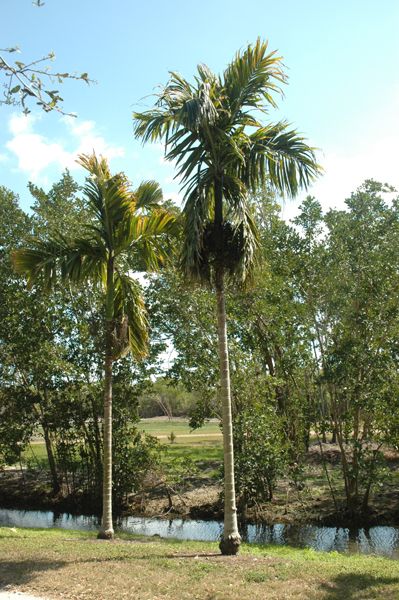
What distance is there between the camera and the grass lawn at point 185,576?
24.2ft

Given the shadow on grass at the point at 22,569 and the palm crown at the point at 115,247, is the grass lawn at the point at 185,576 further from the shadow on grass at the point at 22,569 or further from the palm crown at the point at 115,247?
the palm crown at the point at 115,247

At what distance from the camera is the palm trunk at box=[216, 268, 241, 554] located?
9.56 m

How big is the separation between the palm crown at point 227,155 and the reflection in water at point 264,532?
8.53 metres

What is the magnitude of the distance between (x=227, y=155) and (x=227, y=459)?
5.21 m

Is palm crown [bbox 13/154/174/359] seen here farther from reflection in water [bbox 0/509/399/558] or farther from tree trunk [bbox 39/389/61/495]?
tree trunk [bbox 39/389/61/495]

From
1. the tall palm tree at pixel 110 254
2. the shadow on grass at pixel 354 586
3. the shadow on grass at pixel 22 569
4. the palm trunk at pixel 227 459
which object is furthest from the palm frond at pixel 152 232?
the shadow on grass at pixel 354 586

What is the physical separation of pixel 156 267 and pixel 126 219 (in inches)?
49.6

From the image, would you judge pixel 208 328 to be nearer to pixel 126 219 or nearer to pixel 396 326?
pixel 396 326

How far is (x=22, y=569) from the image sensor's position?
8.52 m

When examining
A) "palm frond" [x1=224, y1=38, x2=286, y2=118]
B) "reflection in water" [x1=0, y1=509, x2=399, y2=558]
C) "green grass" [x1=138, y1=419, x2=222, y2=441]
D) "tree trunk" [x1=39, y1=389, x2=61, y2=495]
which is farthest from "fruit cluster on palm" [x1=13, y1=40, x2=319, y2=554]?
"green grass" [x1=138, y1=419, x2=222, y2=441]

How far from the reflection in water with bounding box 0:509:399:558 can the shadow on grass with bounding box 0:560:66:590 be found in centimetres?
778

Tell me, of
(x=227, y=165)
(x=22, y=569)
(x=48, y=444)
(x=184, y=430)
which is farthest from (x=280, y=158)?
(x=184, y=430)

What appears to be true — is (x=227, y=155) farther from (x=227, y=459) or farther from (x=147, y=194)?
(x=227, y=459)

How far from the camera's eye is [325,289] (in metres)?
18.3
